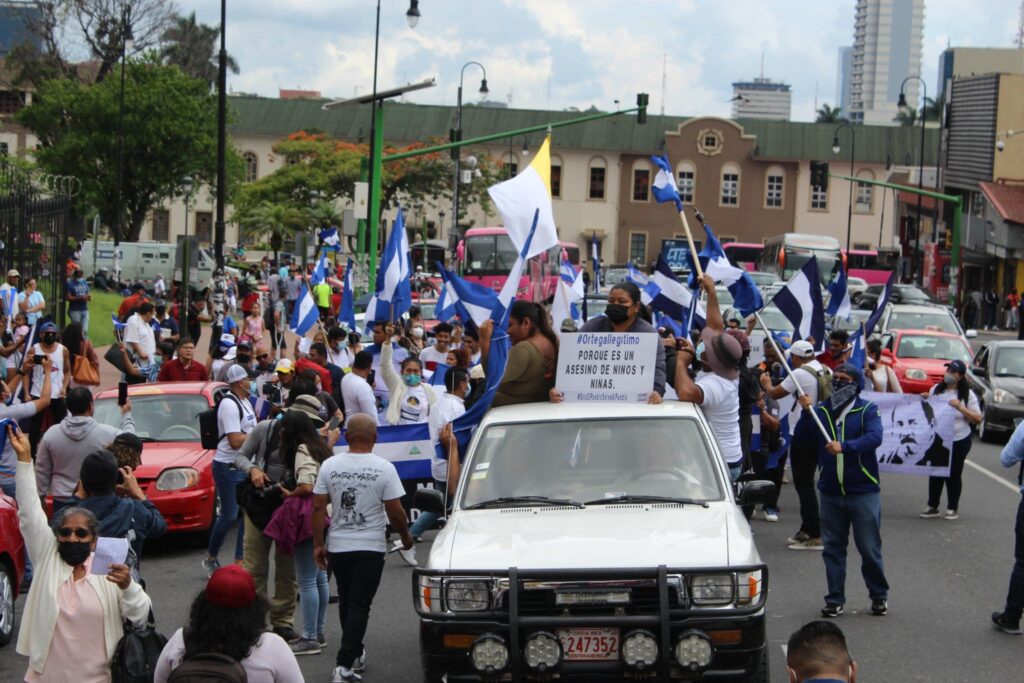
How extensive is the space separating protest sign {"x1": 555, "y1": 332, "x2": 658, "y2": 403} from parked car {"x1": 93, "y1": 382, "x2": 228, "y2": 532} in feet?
12.1

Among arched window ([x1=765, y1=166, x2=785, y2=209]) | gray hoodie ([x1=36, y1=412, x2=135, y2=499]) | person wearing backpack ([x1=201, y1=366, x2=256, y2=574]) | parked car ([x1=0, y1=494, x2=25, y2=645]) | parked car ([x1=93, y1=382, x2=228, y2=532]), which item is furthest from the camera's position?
arched window ([x1=765, y1=166, x2=785, y2=209])

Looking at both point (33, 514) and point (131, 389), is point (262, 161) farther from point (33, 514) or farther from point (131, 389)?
point (33, 514)

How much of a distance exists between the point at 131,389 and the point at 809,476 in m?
6.50

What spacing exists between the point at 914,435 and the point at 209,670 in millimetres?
10160

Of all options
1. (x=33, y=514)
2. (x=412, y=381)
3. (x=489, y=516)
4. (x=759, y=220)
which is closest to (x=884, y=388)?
(x=412, y=381)

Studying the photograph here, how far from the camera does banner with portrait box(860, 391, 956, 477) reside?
13781 mm

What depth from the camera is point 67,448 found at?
9.89 m

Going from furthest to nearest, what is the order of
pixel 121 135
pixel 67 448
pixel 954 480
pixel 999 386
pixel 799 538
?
1. pixel 121 135
2. pixel 999 386
3. pixel 954 480
4. pixel 799 538
5. pixel 67 448

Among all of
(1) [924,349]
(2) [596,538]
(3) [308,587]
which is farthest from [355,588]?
(1) [924,349]

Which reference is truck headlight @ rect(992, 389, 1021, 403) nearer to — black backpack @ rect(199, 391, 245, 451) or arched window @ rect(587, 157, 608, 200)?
black backpack @ rect(199, 391, 245, 451)

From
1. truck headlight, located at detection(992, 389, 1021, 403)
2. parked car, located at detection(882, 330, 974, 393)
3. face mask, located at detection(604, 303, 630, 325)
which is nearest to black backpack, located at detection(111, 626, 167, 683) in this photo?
face mask, located at detection(604, 303, 630, 325)

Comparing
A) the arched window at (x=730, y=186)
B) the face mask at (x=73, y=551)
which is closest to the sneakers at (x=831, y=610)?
the face mask at (x=73, y=551)

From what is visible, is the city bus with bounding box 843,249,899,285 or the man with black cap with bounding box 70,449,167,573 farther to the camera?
Answer: the city bus with bounding box 843,249,899,285

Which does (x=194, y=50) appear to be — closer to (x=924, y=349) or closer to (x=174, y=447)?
(x=924, y=349)
